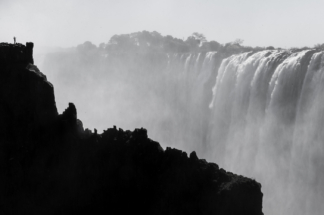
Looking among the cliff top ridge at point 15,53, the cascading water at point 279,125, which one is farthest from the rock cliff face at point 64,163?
the cascading water at point 279,125

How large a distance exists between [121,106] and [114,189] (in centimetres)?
4673

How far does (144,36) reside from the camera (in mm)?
81312

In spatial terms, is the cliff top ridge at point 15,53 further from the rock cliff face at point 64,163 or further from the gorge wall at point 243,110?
the gorge wall at point 243,110

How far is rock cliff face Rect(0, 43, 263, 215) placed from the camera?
38.2 ft

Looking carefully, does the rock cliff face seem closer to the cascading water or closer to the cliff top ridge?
the cliff top ridge

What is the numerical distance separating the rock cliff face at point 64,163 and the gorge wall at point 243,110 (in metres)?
17.4

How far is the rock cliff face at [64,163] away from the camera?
11641mm

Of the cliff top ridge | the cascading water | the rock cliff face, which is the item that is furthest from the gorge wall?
the cliff top ridge

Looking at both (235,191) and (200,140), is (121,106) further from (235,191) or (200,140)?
(235,191)

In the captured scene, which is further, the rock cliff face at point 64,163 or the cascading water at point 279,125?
the cascading water at point 279,125

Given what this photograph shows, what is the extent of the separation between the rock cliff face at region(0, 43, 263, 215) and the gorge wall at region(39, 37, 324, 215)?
56.9 feet

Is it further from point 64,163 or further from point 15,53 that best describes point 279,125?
point 15,53

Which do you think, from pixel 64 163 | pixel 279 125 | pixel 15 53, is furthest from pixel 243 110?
pixel 15 53

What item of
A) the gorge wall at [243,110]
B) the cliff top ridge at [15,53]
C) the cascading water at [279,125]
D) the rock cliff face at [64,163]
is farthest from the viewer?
the gorge wall at [243,110]
